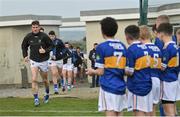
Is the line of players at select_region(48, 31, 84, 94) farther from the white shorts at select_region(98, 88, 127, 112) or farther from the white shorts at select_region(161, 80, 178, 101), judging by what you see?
the white shorts at select_region(98, 88, 127, 112)

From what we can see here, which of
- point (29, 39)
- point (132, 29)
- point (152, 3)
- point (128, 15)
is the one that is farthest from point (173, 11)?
point (132, 29)

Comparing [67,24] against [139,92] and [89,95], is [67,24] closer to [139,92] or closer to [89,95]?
[89,95]

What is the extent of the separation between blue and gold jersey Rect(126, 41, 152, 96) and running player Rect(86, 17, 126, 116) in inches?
14.2

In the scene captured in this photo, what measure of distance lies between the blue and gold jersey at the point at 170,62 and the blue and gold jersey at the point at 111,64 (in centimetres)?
153

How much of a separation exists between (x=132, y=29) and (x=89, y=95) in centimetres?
815

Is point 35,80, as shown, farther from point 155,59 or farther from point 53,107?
point 155,59

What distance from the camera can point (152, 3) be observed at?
1830 centimetres

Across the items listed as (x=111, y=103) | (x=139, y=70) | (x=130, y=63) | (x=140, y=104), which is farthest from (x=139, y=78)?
(x=111, y=103)

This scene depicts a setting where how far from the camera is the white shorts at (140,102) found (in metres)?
8.73

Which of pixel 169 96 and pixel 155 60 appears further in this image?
pixel 169 96

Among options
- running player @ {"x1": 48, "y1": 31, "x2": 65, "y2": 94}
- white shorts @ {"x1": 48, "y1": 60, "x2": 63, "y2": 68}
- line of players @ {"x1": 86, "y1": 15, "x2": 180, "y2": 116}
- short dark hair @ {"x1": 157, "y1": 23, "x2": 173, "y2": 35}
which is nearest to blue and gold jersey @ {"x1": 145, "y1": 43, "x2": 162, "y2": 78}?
line of players @ {"x1": 86, "y1": 15, "x2": 180, "y2": 116}

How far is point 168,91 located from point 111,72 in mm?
2001

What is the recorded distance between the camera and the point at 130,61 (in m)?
8.55

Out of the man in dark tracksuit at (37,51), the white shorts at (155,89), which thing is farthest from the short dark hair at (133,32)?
the man in dark tracksuit at (37,51)
